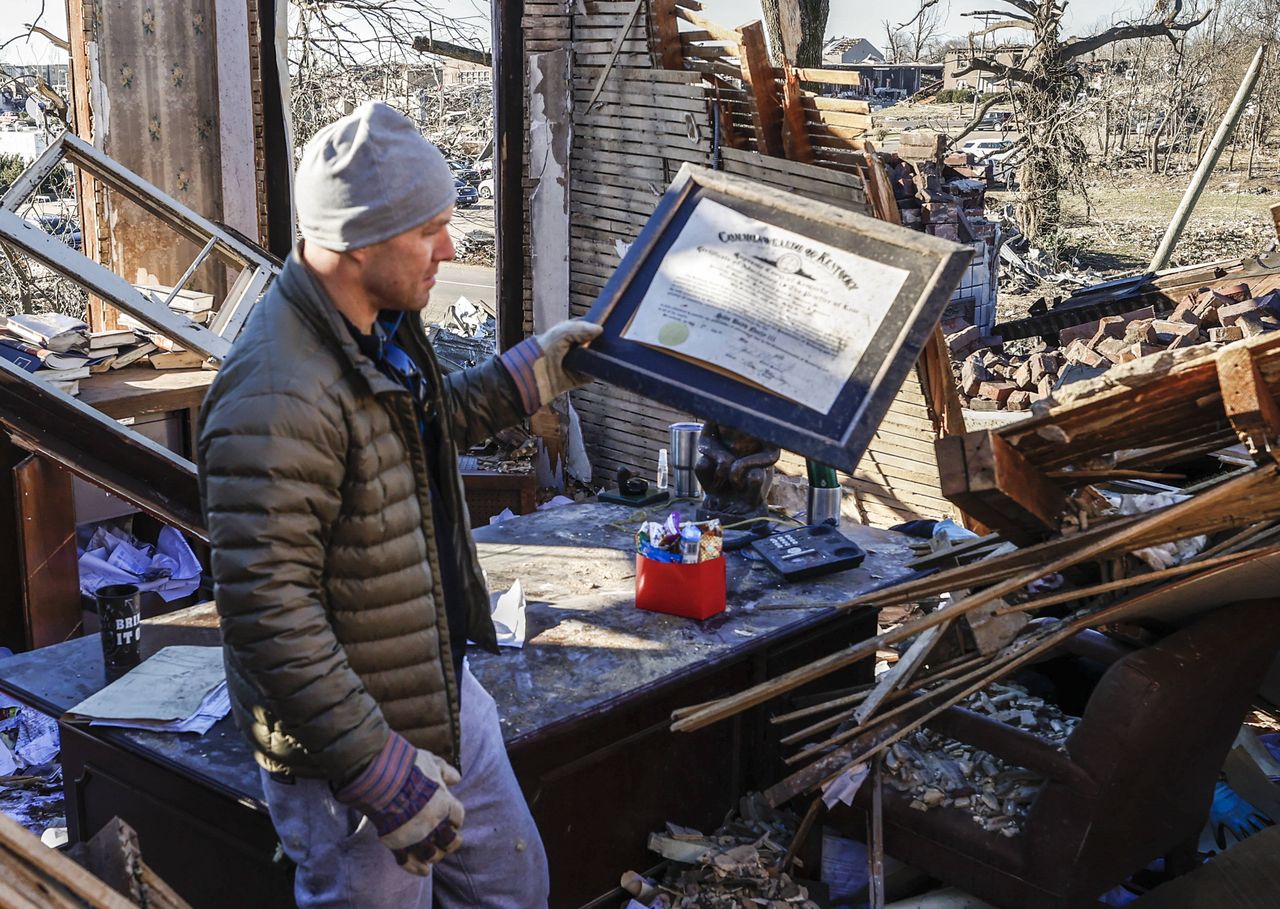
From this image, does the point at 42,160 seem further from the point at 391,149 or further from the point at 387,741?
the point at 387,741

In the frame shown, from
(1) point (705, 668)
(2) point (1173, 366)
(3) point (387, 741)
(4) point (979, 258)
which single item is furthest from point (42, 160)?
(4) point (979, 258)

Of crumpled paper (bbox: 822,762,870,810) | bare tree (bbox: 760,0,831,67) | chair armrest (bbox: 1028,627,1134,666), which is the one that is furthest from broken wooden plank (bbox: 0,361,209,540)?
bare tree (bbox: 760,0,831,67)

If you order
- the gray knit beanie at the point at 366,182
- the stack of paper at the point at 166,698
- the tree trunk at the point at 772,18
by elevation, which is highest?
the tree trunk at the point at 772,18

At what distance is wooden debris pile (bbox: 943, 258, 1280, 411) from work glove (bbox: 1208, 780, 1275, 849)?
426 centimetres

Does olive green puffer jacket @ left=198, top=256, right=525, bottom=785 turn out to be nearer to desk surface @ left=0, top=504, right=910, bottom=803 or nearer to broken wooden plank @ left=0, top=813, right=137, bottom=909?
broken wooden plank @ left=0, top=813, right=137, bottom=909

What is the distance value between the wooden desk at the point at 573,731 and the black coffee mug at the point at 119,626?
8cm

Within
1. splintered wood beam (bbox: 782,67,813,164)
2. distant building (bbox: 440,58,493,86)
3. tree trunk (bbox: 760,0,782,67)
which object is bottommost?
splintered wood beam (bbox: 782,67,813,164)

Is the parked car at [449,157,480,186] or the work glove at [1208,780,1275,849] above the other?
the parked car at [449,157,480,186]

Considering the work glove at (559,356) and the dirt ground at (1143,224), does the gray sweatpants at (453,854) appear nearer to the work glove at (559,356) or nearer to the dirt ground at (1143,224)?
the work glove at (559,356)

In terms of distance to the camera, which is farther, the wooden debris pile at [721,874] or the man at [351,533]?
the wooden debris pile at [721,874]

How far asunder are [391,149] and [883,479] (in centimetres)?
539

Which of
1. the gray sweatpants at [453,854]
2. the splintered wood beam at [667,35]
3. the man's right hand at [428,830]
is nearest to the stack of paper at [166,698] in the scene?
the gray sweatpants at [453,854]

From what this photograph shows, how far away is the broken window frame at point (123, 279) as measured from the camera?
5.70 meters

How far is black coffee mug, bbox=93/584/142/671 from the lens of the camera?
3.34m
